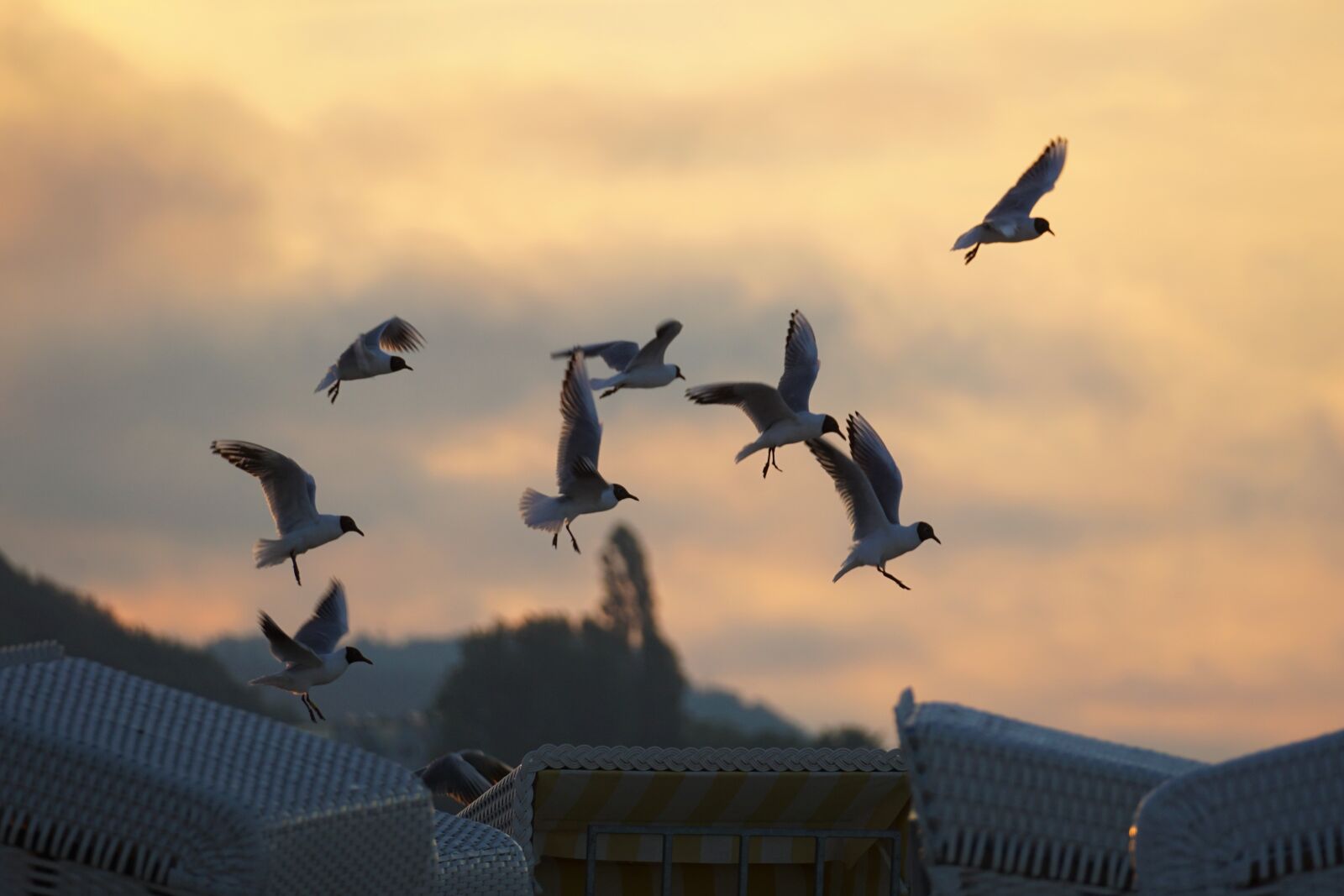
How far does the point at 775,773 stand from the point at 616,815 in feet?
2.39

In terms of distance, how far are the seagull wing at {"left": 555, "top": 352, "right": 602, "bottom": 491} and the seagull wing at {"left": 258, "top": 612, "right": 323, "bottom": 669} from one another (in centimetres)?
252

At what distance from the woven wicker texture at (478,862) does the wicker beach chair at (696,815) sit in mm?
984

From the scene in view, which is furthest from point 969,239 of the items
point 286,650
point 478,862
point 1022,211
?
point 478,862

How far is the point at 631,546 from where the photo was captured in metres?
97.7

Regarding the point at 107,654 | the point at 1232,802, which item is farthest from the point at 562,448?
the point at 107,654

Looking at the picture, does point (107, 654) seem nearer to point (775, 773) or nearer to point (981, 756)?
point (775, 773)

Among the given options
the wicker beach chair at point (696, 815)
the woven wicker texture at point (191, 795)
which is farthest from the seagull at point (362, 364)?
the woven wicker texture at point (191, 795)

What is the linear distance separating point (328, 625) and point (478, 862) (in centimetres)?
507

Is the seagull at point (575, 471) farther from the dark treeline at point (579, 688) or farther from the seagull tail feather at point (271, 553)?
the dark treeline at point (579, 688)

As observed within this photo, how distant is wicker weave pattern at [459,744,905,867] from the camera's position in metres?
9.62

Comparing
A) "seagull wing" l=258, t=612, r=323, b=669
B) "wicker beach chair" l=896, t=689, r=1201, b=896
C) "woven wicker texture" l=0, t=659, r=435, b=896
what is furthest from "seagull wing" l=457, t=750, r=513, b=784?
"wicker beach chair" l=896, t=689, r=1201, b=896

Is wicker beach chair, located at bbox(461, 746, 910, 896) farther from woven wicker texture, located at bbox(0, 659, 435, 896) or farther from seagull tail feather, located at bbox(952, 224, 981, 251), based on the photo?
seagull tail feather, located at bbox(952, 224, 981, 251)

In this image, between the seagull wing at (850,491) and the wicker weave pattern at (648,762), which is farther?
the seagull wing at (850,491)

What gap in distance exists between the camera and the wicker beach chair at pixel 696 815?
980 cm
